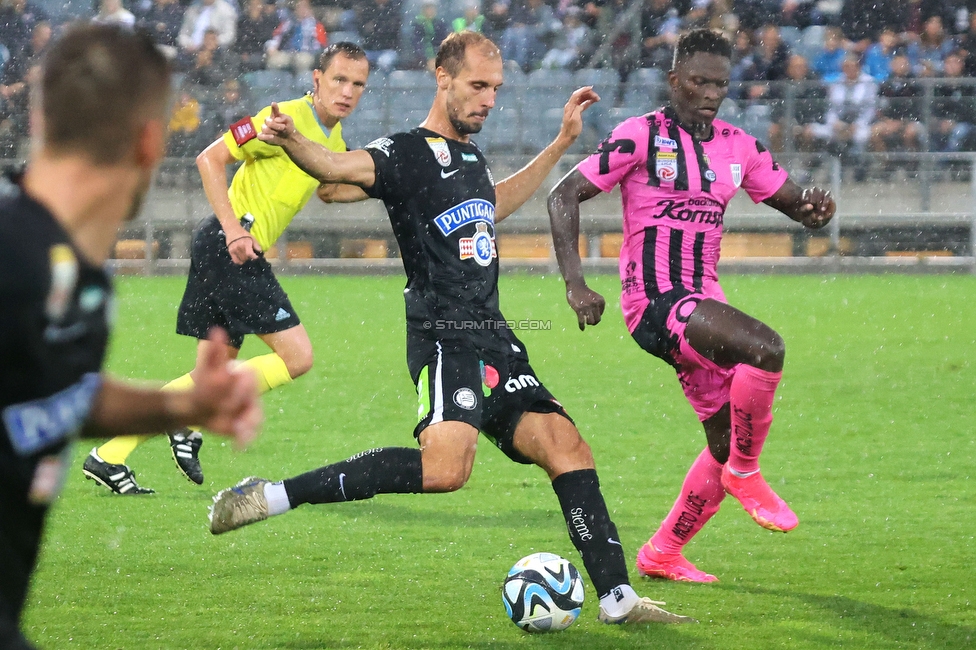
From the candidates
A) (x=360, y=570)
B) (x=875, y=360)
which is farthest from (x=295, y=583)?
(x=875, y=360)

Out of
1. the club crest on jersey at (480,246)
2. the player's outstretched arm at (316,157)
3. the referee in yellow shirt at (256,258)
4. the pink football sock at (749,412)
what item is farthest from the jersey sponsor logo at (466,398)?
the referee in yellow shirt at (256,258)

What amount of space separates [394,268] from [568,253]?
1202 cm

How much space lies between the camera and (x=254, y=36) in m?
18.4

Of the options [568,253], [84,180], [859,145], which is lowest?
[859,145]

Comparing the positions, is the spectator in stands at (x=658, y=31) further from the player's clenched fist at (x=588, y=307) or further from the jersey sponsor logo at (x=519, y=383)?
the jersey sponsor logo at (x=519, y=383)

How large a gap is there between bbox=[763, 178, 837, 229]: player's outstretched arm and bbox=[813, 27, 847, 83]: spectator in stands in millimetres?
13220

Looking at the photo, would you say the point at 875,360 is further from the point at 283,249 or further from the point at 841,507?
the point at 283,249

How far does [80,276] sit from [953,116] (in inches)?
661

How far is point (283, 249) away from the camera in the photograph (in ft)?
57.1

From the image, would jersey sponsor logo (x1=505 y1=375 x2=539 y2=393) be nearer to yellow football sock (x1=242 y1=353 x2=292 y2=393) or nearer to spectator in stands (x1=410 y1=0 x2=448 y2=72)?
yellow football sock (x1=242 y1=353 x2=292 y2=393)

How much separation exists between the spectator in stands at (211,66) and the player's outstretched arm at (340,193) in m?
12.8

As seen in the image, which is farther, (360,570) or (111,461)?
(111,461)

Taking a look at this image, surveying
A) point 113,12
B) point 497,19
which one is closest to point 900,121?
point 497,19

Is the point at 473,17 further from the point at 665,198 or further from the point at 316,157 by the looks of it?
the point at 316,157
